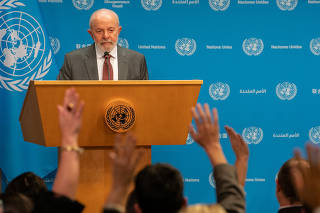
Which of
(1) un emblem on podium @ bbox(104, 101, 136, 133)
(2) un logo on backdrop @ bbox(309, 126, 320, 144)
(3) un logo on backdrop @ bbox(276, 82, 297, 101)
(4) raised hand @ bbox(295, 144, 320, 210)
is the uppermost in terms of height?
(3) un logo on backdrop @ bbox(276, 82, 297, 101)

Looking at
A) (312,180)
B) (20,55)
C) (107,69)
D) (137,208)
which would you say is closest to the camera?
(312,180)

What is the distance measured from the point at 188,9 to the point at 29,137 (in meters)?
2.69

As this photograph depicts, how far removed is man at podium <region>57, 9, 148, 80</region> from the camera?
12.0 feet

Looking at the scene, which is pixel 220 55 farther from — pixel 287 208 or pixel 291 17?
pixel 287 208

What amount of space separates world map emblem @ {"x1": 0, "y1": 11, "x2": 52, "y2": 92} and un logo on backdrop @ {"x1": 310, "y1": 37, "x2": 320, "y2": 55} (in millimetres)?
3012

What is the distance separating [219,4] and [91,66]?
2267 millimetres

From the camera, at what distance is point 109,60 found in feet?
11.7

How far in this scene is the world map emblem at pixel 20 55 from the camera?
4809 mm

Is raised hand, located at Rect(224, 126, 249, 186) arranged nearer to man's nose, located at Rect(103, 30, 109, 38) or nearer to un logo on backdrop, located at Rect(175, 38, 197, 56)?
man's nose, located at Rect(103, 30, 109, 38)

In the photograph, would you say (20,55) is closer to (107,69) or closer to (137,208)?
(107,69)

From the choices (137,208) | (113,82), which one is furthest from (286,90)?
(137,208)

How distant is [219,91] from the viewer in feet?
17.6

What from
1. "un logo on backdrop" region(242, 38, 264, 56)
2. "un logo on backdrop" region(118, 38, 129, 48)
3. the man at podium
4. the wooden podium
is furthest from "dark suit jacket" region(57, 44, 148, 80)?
"un logo on backdrop" region(242, 38, 264, 56)

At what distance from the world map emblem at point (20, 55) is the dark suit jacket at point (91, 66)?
1.17m
